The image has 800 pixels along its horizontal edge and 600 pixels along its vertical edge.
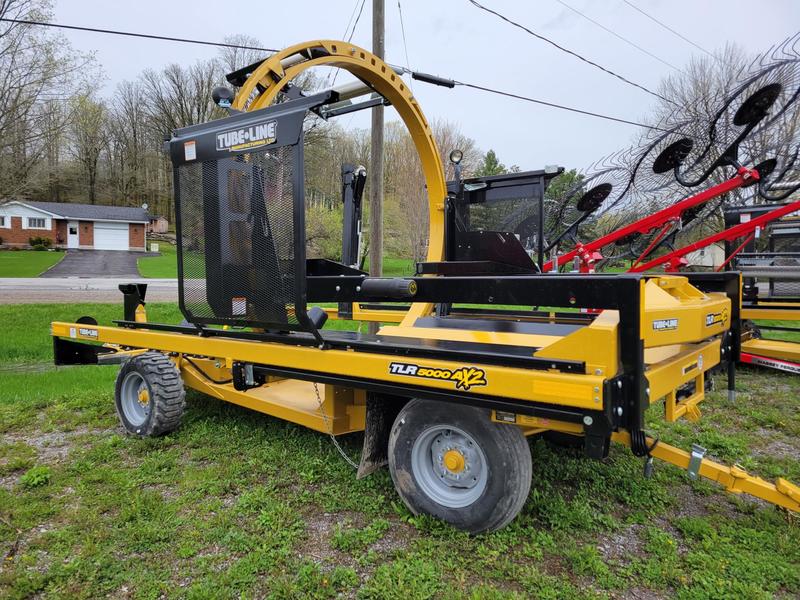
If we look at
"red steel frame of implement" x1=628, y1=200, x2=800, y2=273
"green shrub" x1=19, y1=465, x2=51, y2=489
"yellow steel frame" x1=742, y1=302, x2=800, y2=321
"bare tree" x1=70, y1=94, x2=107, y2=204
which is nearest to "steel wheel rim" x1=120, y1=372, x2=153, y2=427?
"green shrub" x1=19, y1=465, x2=51, y2=489

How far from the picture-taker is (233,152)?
3.51 metres

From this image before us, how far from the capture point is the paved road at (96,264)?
29927mm

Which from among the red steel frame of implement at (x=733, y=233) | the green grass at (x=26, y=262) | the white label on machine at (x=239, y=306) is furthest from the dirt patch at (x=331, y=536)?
the green grass at (x=26, y=262)

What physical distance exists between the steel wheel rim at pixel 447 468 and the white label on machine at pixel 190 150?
7.69 feet

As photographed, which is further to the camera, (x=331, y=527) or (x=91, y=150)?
(x=91, y=150)

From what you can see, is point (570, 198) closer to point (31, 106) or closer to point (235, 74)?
point (235, 74)

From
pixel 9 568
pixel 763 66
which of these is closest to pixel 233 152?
pixel 9 568

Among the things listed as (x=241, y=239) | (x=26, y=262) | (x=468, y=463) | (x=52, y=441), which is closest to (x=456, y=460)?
(x=468, y=463)

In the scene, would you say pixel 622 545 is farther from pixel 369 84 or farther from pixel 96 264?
pixel 96 264

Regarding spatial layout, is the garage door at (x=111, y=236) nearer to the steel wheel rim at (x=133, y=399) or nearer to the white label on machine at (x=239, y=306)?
the steel wheel rim at (x=133, y=399)

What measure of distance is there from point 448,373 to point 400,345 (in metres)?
0.40

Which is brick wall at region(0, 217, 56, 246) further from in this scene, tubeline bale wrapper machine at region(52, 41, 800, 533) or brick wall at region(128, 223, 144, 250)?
tubeline bale wrapper machine at region(52, 41, 800, 533)

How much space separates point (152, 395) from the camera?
4.41 meters

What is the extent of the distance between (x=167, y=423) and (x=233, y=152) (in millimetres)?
2269
